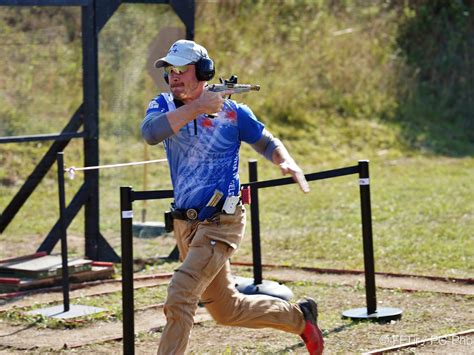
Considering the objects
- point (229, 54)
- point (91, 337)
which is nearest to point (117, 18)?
point (91, 337)

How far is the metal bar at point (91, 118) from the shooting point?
34.0 feet

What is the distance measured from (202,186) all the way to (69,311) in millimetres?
2928

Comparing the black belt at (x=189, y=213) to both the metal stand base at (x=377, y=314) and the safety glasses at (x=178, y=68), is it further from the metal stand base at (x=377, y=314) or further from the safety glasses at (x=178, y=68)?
the metal stand base at (x=377, y=314)

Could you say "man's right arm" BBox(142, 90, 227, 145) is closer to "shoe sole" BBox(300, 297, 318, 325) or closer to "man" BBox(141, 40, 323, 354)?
"man" BBox(141, 40, 323, 354)

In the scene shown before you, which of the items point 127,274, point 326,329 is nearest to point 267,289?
point 326,329

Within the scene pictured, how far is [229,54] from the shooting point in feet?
66.1

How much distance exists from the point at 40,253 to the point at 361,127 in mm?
10588

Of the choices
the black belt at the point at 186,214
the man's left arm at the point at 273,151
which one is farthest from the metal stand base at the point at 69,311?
the man's left arm at the point at 273,151

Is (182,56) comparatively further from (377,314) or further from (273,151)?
(377,314)

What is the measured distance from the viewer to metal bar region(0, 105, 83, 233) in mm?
10352

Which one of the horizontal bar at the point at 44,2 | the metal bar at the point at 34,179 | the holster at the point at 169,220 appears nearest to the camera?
the holster at the point at 169,220

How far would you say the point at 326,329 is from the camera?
7758 mm

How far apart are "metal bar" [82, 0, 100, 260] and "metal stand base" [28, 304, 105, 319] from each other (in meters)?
2.00

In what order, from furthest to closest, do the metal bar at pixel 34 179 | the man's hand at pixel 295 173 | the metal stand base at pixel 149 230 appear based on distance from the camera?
the metal stand base at pixel 149 230 → the metal bar at pixel 34 179 → the man's hand at pixel 295 173
